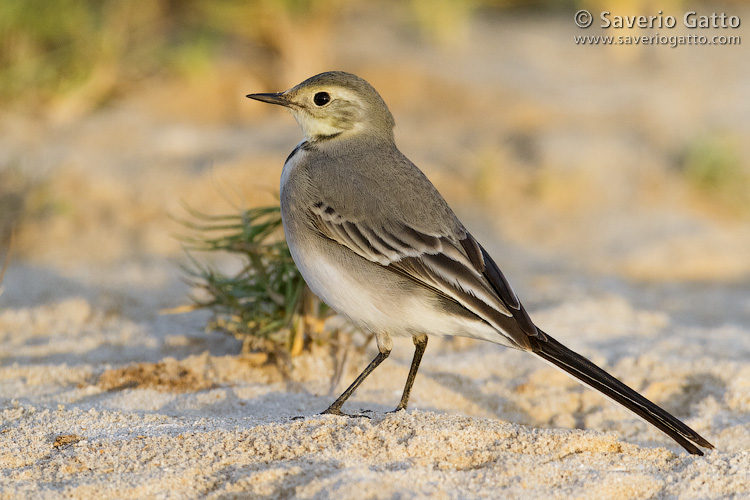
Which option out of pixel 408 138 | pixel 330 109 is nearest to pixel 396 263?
pixel 330 109

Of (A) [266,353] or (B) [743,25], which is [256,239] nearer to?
(A) [266,353]

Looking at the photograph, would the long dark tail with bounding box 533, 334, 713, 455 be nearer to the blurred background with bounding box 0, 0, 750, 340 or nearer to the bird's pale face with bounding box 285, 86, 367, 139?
the bird's pale face with bounding box 285, 86, 367, 139

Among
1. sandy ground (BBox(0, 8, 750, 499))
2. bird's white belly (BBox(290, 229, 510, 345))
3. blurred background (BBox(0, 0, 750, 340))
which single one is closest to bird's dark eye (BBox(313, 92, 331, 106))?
bird's white belly (BBox(290, 229, 510, 345))

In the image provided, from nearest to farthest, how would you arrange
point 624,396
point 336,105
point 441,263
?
point 624,396 → point 441,263 → point 336,105

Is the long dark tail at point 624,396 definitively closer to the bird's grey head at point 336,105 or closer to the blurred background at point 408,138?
the bird's grey head at point 336,105

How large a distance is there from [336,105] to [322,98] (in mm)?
88

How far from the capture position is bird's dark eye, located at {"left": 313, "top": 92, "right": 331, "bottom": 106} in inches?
185

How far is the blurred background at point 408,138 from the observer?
7.36 metres

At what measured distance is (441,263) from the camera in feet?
13.3

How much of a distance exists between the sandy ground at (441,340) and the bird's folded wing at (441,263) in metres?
0.51

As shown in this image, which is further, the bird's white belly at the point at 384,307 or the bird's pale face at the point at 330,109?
the bird's pale face at the point at 330,109

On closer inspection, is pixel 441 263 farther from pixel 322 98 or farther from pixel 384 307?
pixel 322 98

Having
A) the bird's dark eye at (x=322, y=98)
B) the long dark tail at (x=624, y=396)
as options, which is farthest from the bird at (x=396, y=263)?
the bird's dark eye at (x=322, y=98)

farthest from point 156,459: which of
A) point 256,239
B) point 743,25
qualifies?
point 743,25
